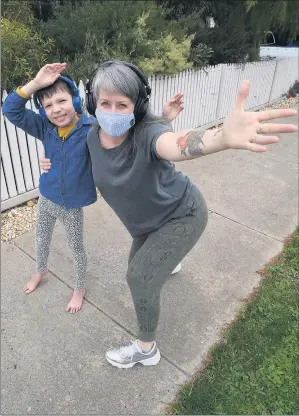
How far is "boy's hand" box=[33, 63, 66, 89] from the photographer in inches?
73.0

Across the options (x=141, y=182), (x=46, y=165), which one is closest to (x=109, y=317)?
(x=46, y=165)

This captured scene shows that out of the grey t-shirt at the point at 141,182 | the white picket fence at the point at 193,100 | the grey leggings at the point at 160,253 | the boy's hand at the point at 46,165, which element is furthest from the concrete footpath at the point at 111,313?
the boy's hand at the point at 46,165

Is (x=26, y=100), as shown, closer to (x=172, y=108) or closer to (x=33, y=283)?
(x=172, y=108)

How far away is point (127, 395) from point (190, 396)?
1.15ft

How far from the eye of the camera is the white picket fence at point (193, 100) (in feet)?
11.6

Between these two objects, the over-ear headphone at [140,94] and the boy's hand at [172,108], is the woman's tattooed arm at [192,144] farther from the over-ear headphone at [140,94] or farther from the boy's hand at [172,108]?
the boy's hand at [172,108]

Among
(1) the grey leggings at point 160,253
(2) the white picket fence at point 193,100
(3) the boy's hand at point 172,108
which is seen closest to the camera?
(1) the grey leggings at point 160,253

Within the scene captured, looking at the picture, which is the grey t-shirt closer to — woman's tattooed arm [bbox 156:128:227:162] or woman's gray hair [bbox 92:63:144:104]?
woman's tattooed arm [bbox 156:128:227:162]

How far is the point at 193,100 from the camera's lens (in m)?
5.93

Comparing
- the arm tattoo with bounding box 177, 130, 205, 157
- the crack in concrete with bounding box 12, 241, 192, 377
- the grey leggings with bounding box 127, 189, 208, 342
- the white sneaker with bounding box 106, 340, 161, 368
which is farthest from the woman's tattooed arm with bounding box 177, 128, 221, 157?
the crack in concrete with bounding box 12, 241, 192, 377

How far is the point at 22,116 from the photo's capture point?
6.45 feet

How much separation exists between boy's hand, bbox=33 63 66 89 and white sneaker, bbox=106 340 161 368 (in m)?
1.55

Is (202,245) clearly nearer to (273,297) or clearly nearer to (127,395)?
(273,297)

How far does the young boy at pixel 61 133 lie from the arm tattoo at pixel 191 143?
0.58 metres
